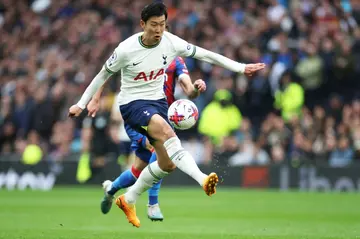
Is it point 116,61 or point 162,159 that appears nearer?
point 116,61

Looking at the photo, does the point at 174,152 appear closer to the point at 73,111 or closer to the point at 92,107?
the point at 73,111

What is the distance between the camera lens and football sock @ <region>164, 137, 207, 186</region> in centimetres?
951

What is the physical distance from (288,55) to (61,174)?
610 centimetres

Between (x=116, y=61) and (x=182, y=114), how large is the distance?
97 centimetres

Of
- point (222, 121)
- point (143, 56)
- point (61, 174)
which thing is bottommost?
point (61, 174)

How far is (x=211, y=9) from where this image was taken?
2312 centimetres

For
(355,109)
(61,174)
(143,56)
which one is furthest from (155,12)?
(61,174)

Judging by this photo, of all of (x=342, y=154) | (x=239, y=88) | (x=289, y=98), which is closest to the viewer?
(x=342, y=154)

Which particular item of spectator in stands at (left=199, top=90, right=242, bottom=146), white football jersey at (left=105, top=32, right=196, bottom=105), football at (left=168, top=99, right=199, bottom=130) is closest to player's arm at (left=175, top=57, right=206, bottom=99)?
football at (left=168, top=99, right=199, bottom=130)

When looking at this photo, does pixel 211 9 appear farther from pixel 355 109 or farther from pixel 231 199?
pixel 231 199

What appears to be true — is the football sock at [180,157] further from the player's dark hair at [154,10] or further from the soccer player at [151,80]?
the player's dark hair at [154,10]

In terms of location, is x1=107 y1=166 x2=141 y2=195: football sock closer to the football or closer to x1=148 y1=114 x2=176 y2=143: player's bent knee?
the football

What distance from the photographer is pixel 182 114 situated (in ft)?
33.3

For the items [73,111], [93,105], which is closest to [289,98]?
[93,105]
